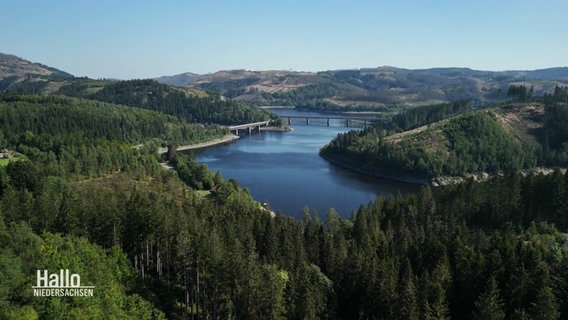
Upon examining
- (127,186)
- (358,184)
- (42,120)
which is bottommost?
(358,184)

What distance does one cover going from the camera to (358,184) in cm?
11725

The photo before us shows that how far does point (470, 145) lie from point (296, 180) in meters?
57.0

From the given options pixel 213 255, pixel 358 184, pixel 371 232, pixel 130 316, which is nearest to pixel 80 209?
pixel 213 255

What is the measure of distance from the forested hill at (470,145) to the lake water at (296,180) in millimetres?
7546

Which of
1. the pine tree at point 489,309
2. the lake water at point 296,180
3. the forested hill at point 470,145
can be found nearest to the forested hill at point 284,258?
the pine tree at point 489,309

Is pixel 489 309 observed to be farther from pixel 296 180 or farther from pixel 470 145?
pixel 470 145

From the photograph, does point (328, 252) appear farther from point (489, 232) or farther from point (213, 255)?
point (489, 232)

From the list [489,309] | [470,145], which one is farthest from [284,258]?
[470,145]

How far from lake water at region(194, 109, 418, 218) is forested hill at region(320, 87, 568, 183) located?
7546 mm

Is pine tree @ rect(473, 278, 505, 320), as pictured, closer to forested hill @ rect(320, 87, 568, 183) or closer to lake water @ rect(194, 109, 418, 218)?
lake water @ rect(194, 109, 418, 218)

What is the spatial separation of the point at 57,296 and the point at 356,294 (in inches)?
829

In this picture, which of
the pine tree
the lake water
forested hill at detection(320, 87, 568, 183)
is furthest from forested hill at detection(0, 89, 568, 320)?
forested hill at detection(320, 87, 568, 183)

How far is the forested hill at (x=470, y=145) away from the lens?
129m

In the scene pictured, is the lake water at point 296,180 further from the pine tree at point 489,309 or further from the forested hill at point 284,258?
the pine tree at point 489,309
